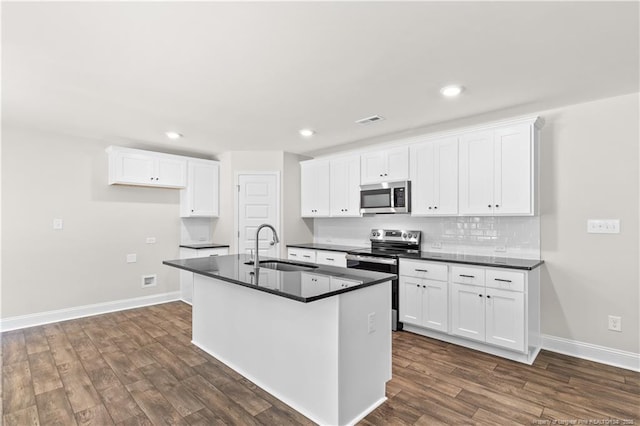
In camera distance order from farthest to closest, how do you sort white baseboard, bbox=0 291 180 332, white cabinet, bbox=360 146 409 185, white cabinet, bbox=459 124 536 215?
white cabinet, bbox=360 146 409 185
white baseboard, bbox=0 291 180 332
white cabinet, bbox=459 124 536 215

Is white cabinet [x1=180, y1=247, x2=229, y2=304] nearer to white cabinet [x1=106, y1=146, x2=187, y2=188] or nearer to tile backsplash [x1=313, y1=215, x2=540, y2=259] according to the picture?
white cabinet [x1=106, y1=146, x2=187, y2=188]

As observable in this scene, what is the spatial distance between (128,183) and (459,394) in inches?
180

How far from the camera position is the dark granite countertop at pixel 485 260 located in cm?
296

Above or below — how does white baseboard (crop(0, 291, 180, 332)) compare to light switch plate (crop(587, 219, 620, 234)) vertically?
below

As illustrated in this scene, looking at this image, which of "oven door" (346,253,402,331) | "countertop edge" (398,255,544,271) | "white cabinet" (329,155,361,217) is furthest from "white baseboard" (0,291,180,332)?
"countertop edge" (398,255,544,271)

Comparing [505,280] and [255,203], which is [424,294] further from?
[255,203]

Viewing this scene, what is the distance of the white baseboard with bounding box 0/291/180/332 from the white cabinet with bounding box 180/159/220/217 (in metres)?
1.33

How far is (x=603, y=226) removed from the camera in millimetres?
2955

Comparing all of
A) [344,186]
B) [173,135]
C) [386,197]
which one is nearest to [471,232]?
[386,197]

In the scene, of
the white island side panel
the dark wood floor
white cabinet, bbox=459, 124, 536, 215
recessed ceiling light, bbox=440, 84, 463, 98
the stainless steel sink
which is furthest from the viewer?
white cabinet, bbox=459, 124, 536, 215

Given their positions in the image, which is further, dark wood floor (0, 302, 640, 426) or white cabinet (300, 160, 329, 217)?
white cabinet (300, 160, 329, 217)

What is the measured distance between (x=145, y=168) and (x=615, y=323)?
5616mm

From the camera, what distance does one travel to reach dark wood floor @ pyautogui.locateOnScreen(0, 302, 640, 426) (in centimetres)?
216

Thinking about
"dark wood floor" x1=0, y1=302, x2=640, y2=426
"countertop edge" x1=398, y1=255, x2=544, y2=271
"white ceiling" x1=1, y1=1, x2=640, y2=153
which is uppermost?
"white ceiling" x1=1, y1=1, x2=640, y2=153
